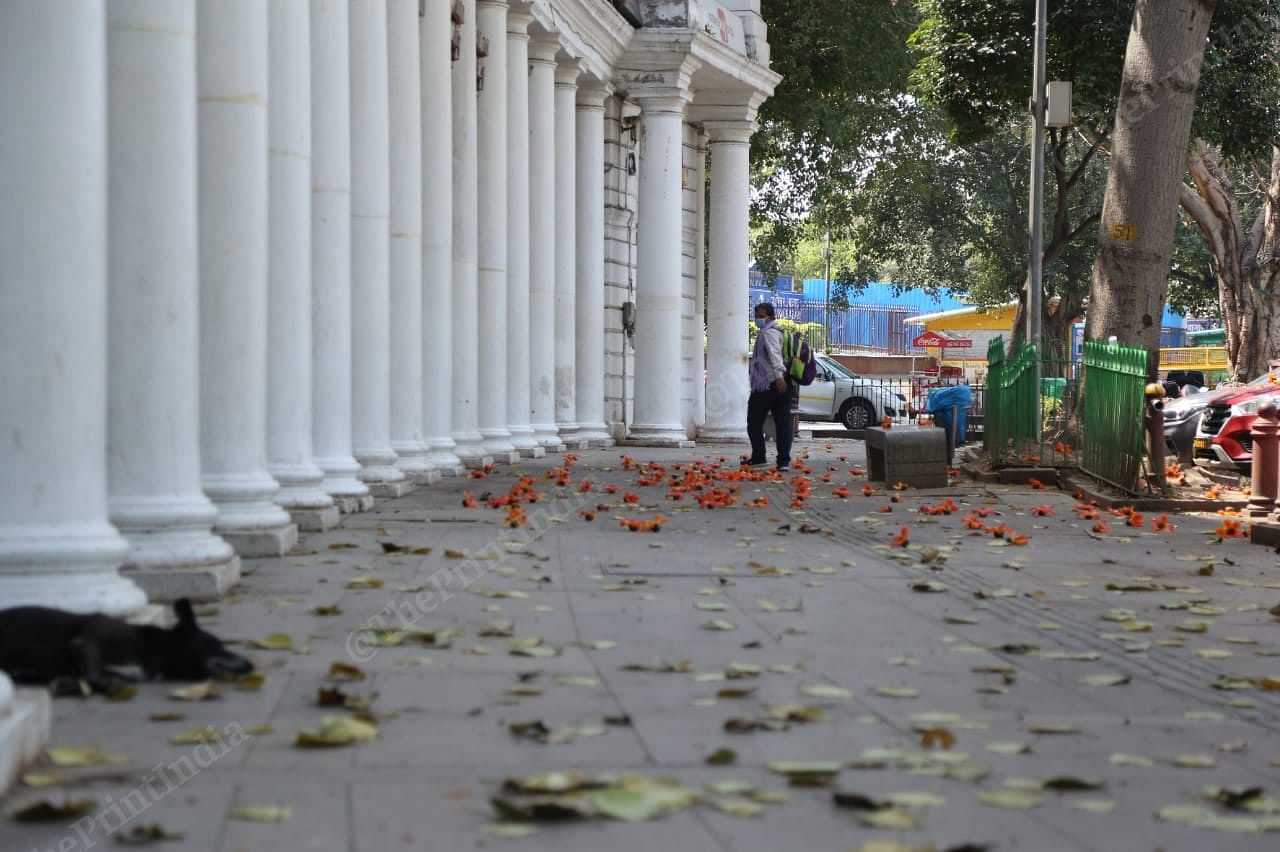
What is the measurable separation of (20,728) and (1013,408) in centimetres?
1501

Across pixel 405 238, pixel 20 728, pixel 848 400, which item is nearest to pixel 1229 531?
pixel 405 238

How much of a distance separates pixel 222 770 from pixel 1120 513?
34.3ft

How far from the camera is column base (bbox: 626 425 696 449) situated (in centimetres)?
2461

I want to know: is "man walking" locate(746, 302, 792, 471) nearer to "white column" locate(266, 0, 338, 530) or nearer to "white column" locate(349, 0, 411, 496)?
"white column" locate(349, 0, 411, 496)

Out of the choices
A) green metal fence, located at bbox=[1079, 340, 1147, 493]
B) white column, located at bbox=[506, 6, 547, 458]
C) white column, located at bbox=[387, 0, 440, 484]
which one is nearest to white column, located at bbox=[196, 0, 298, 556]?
white column, located at bbox=[387, 0, 440, 484]

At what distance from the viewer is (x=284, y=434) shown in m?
10.5

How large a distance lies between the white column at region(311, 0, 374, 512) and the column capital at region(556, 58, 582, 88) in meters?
10.6

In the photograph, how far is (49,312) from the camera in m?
6.14

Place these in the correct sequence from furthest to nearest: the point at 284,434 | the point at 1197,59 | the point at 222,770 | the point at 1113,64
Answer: the point at 1113,64
the point at 1197,59
the point at 284,434
the point at 222,770

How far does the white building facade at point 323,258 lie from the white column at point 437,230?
30 millimetres

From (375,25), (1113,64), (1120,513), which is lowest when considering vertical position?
(1120,513)

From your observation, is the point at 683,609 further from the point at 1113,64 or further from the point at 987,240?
the point at 987,240

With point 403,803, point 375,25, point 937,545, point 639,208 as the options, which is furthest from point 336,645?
point 639,208

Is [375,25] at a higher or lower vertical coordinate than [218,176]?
higher
